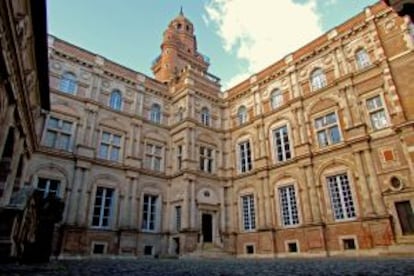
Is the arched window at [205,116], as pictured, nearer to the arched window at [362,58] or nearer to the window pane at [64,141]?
the window pane at [64,141]

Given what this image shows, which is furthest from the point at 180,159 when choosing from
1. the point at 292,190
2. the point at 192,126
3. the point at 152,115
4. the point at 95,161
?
the point at 292,190

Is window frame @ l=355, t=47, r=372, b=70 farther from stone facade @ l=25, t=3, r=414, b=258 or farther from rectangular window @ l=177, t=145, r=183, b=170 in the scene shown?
rectangular window @ l=177, t=145, r=183, b=170

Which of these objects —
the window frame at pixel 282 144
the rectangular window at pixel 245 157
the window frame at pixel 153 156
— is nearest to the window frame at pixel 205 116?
the rectangular window at pixel 245 157

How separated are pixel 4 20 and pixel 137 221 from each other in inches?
603

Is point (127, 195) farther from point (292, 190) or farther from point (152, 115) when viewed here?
point (292, 190)

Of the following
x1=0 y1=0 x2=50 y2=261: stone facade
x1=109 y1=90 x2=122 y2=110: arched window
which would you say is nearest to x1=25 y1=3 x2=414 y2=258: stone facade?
x1=109 y1=90 x2=122 y2=110: arched window

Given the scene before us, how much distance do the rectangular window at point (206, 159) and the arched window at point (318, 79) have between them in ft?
31.1

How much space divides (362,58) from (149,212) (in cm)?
1791

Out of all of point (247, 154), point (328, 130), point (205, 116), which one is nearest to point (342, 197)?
point (328, 130)

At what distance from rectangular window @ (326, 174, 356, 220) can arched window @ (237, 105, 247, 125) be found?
30.2 ft

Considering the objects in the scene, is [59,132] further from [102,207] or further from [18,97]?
[18,97]

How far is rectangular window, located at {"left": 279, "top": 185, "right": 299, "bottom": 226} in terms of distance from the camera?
62.5 ft

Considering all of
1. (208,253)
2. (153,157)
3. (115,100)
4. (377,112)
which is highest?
(115,100)

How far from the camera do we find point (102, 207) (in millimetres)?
19078
